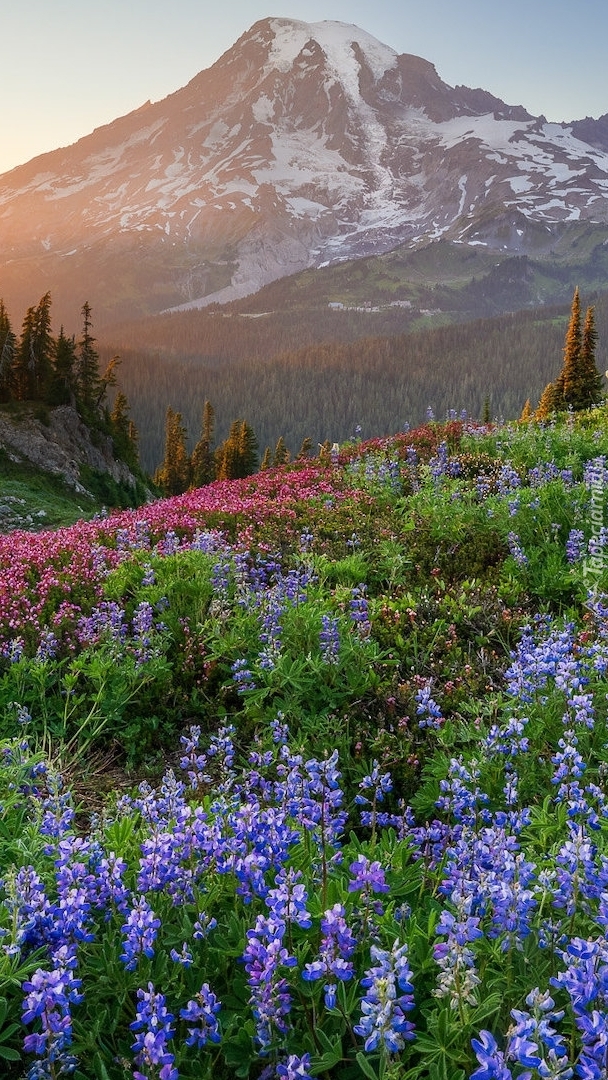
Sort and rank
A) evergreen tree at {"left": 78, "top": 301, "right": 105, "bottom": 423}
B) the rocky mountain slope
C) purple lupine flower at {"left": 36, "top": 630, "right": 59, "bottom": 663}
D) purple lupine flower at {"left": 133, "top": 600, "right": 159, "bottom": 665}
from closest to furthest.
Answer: purple lupine flower at {"left": 133, "top": 600, "right": 159, "bottom": 665} < purple lupine flower at {"left": 36, "top": 630, "right": 59, "bottom": 663} < the rocky mountain slope < evergreen tree at {"left": 78, "top": 301, "right": 105, "bottom": 423}

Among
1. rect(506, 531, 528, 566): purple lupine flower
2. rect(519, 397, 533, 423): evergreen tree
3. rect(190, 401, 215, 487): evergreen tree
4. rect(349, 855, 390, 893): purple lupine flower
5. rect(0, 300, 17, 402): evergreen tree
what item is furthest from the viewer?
rect(190, 401, 215, 487): evergreen tree

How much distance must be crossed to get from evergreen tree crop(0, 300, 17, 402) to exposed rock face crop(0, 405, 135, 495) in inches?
196

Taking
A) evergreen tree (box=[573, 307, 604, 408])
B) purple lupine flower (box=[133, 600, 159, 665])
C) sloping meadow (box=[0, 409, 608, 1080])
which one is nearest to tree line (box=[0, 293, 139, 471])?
evergreen tree (box=[573, 307, 604, 408])

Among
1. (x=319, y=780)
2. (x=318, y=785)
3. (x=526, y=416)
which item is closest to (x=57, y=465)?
(x=526, y=416)

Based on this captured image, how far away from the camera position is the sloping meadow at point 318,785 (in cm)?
206

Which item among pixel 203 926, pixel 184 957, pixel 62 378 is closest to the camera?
pixel 184 957

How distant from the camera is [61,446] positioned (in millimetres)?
49219

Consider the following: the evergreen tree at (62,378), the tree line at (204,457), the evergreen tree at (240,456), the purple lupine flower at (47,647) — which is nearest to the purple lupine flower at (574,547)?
the purple lupine flower at (47,647)

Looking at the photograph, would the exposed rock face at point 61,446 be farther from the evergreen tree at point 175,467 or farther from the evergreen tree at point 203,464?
the evergreen tree at point 175,467

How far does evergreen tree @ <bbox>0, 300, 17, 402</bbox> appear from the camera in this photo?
2103 inches

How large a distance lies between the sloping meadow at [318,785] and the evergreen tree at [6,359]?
156 ft

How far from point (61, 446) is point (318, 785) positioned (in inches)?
1986

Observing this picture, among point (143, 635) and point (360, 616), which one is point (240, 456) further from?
point (360, 616)

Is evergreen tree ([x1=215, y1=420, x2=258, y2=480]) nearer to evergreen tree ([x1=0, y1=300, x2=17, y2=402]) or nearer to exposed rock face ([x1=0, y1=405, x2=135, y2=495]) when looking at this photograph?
exposed rock face ([x1=0, y1=405, x2=135, y2=495])
